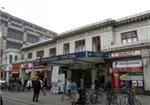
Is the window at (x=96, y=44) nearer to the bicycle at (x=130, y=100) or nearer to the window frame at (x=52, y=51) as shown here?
the window frame at (x=52, y=51)

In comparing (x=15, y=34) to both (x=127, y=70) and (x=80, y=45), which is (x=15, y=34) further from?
(x=127, y=70)

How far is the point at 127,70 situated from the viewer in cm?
2052

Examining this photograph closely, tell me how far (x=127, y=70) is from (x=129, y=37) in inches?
170

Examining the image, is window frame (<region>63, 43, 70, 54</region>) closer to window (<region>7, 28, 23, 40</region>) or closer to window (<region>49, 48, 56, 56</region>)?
window (<region>49, 48, 56, 56</region>)


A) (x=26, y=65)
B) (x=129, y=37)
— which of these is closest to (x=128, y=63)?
(x=129, y=37)

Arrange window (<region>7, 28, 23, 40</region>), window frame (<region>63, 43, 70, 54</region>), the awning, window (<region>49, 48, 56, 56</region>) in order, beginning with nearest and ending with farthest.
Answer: window frame (<region>63, 43, 70, 54</region>), window (<region>49, 48, 56, 56</region>), the awning, window (<region>7, 28, 23, 40</region>)

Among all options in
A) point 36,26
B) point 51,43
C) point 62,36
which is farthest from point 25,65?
point 36,26

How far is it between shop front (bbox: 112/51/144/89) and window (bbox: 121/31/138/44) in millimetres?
2578

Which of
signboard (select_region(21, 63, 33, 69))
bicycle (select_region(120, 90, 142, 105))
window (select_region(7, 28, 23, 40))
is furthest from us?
window (select_region(7, 28, 23, 40))

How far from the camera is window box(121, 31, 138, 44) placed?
22.3m

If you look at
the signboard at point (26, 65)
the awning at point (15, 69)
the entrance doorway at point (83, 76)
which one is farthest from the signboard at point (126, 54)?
the awning at point (15, 69)

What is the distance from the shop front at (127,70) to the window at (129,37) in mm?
2578

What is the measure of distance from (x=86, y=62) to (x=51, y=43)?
10807mm

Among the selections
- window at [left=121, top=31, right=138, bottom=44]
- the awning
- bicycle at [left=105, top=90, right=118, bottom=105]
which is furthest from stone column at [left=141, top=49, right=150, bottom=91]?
the awning
